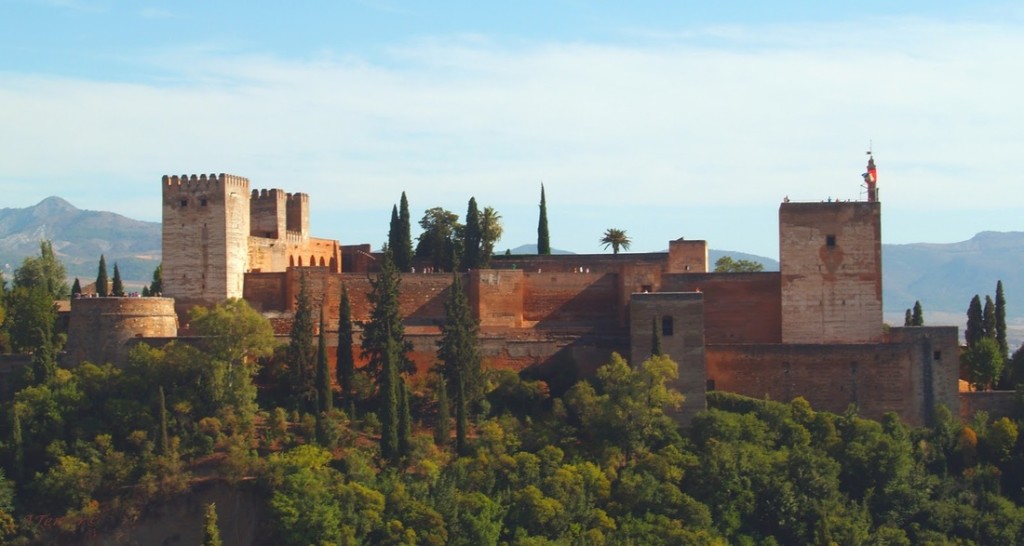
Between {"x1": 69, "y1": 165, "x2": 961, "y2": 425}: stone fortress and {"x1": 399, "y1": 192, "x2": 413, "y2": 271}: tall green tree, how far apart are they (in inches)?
171

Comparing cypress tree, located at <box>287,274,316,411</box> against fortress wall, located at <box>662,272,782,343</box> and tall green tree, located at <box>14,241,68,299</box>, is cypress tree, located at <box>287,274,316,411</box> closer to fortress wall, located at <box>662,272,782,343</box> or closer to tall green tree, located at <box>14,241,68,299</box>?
fortress wall, located at <box>662,272,782,343</box>

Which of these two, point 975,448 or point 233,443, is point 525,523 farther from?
point 975,448

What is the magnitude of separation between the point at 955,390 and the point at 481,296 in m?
12.3

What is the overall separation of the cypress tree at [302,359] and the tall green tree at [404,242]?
10014 millimetres

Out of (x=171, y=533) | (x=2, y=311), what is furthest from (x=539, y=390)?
(x=2, y=311)

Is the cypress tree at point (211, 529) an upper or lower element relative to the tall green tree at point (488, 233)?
lower

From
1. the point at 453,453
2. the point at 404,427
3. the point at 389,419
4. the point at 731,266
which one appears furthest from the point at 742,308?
the point at 731,266

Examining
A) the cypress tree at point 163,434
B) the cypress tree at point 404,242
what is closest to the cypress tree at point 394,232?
the cypress tree at point 404,242

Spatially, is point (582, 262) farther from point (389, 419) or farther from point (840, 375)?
point (389, 419)

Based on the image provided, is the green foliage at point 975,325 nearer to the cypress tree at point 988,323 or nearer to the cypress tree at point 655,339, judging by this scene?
the cypress tree at point 988,323

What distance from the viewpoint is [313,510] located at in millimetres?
32531

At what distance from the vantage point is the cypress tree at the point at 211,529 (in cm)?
3139

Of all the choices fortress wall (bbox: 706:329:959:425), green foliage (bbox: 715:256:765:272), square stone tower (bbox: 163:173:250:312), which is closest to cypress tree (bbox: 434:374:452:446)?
fortress wall (bbox: 706:329:959:425)

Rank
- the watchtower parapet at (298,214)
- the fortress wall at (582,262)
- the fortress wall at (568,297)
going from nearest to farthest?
the fortress wall at (568,297)
the fortress wall at (582,262)
the watchtower parapet at (298,214)
